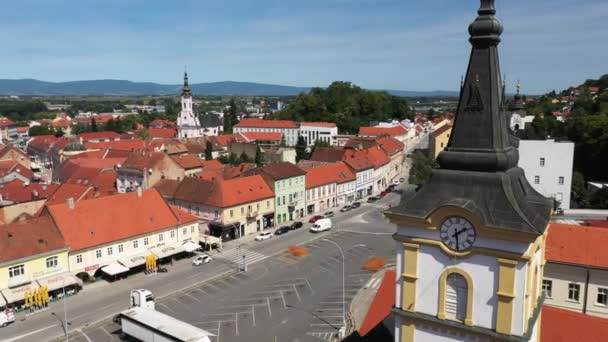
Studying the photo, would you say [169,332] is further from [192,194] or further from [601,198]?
[601,198]

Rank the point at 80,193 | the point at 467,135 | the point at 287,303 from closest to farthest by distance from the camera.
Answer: the point at 467,135 < the point at 287,303 < the point at 80,193

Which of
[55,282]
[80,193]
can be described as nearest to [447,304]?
A: [55,282]

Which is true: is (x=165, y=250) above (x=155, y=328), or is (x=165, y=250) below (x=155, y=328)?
below

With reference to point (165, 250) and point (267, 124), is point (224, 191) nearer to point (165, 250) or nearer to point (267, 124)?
point (165, 250)

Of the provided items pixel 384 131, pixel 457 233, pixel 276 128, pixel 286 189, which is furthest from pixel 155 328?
pixel 276 128

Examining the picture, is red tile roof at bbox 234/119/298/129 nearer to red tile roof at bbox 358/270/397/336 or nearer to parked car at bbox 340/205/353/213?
parked car at bbox 340/205/353/213

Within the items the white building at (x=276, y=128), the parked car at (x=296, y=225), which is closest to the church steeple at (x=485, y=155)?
the parked car at (x=296, y=225)
